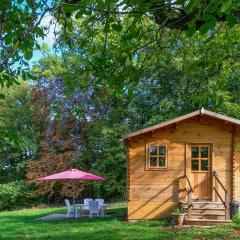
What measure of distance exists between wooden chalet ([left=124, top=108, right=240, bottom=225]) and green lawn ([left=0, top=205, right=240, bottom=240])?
1138 mm

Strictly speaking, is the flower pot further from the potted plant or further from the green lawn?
the green lawn

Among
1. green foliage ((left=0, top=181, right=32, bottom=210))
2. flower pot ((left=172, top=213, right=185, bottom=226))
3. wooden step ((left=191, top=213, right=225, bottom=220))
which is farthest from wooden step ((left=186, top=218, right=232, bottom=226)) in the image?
green foliage ((left=0, top=181, right=32, bottom=210))

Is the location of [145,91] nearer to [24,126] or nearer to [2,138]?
→ [24,126]

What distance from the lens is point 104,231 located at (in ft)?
44.5

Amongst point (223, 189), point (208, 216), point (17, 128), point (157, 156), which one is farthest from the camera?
point (17, 128)

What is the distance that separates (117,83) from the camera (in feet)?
17.7

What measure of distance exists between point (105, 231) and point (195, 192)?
4545 mm

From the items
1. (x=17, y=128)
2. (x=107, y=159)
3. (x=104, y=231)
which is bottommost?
(x=104, y=231)

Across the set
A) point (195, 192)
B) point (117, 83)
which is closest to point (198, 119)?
point (195, 192)

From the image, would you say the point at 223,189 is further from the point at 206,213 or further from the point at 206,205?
the point at 206,213

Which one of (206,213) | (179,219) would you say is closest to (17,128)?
(206,213)

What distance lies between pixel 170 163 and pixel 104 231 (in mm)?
4325

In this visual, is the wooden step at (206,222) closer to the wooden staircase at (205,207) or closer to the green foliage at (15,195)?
the wooden staircase at (205,207)

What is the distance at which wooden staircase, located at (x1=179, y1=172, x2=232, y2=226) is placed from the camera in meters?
14.9
